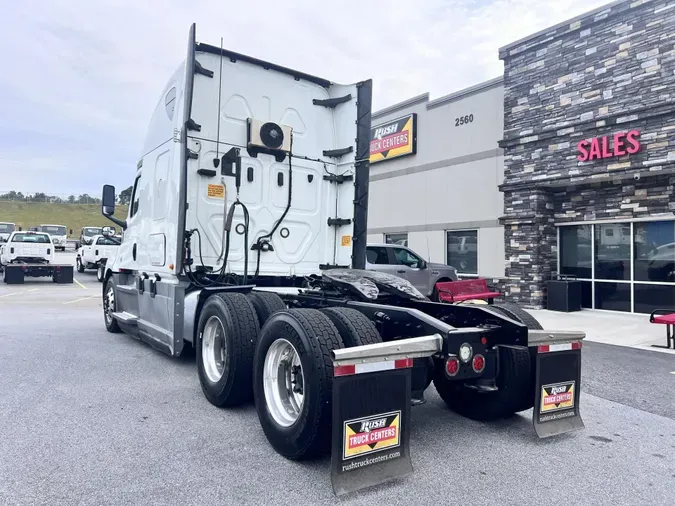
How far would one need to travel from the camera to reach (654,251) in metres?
11.5

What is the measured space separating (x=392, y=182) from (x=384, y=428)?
621 inches

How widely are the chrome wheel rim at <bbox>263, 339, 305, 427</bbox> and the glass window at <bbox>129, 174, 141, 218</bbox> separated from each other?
446 centimetres

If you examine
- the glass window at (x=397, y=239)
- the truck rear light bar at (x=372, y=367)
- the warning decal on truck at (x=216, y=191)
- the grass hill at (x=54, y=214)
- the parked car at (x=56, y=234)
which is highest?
the grass hill at (x=54, y=214)

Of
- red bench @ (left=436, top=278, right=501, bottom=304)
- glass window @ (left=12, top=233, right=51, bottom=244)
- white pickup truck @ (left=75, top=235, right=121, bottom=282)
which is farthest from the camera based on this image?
white pickup truck @ (left=75, top=235, right=121, bottom=282)

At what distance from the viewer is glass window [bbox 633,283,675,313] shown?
1122cm

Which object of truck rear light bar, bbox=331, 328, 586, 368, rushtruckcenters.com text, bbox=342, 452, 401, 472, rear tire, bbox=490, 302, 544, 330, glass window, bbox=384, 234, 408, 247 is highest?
glass window, bbox=384, 234, 408, 247

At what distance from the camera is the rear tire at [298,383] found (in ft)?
10.8

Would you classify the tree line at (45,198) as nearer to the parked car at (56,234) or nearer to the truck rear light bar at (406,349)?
the parked car at (56,234)

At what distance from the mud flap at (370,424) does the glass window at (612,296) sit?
35.5ft

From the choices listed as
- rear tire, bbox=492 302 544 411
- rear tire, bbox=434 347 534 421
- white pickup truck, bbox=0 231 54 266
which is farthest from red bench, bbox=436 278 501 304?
white pickup truck, bbox=0 231 54 266

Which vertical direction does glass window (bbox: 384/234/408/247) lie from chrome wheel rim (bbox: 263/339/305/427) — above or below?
above

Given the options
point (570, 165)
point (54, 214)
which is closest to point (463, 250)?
point (570, 165)

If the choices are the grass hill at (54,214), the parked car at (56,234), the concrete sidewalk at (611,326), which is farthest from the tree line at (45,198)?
the concrete sidewalk at (611,326)

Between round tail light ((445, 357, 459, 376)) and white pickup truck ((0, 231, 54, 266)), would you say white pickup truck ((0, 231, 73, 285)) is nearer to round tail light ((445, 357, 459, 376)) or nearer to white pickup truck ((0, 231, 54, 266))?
white pickup truck ((0, 231, 54, 266))
